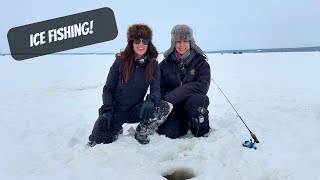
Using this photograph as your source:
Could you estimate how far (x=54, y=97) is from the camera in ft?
28.1

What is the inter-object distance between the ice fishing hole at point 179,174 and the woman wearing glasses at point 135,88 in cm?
83

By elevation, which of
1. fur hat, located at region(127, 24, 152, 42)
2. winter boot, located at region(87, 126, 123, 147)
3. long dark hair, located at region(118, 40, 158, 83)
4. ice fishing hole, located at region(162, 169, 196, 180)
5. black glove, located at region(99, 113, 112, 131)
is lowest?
ice fishing hole, located at region(162, 169, 196, 180)

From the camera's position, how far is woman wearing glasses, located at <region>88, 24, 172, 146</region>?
4086mm

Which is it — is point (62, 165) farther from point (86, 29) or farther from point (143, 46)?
point (86, 29)

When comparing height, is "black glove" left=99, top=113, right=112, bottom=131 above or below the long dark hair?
below

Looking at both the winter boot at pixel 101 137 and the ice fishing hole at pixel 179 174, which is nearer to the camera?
the ice fishing hole at pixel 179 174

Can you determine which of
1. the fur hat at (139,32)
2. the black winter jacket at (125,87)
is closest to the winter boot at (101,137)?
the black winter jacket at (125,87)

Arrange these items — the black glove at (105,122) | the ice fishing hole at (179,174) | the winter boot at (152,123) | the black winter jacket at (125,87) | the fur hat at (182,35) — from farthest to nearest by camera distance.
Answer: the fur hat at (182,35) < the black winter jacket at (125,87) < the winter boot at (152,123) < the black glove at (105,122) < the ice fishing hole at (179,174)

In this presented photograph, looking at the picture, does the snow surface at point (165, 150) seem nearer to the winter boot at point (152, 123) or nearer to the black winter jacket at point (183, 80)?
the winter boot at point (152, 123)

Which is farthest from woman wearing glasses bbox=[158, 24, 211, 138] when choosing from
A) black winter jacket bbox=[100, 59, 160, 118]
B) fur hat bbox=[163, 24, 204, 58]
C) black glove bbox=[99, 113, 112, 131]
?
black glove bbox=[99, 113, 112, 131]

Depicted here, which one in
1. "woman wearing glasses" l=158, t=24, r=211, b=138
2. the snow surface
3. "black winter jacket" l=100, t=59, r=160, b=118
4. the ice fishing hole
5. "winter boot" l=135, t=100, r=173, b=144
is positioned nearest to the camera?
the snow surface

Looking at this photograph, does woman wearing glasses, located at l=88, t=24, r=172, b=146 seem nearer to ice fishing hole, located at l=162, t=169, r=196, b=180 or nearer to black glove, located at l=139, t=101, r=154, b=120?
black glove, located at l=139, t=101, r=154, b=120

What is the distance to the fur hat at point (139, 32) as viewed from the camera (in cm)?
409

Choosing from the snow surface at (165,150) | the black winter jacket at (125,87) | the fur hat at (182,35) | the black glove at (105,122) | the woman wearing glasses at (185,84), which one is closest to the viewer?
the snow surface at (165,150)
